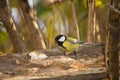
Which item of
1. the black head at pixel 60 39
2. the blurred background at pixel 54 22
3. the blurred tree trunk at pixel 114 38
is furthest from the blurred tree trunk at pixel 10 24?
the blurred tree trunk at pixel 114 38

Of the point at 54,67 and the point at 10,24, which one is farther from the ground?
the point at 10,24

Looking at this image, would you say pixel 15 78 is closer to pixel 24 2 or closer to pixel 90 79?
pixel 90 79

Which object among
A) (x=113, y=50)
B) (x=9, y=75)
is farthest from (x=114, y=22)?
(x=9, y=75)

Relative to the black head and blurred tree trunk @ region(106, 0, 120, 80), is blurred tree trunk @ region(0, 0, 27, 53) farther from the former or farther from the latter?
blurred tree trunk @ region(106, 0, 120, 80)

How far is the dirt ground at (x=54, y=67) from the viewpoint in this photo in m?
1.37

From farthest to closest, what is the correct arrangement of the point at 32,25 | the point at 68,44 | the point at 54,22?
1. the point at 54,22
2. the point at 32,25
3. the point at 68,44

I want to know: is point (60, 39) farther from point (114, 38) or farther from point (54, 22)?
point (114, 38)

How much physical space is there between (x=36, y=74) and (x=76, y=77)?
0.52 ft

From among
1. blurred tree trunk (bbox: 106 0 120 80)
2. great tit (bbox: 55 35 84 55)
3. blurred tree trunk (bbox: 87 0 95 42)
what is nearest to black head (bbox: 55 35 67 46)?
great tit (bbox: 55 35 84 55)

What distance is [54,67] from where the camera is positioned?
1.43 meters

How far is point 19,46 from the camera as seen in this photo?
5.87 feet

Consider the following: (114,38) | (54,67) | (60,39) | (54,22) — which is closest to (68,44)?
(60,39)

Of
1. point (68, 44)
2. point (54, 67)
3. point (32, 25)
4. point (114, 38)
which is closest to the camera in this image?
point (114, 38)

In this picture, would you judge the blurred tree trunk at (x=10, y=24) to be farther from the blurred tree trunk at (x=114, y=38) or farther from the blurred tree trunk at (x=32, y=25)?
the blurred tree trunk at (x=114, y=38)
